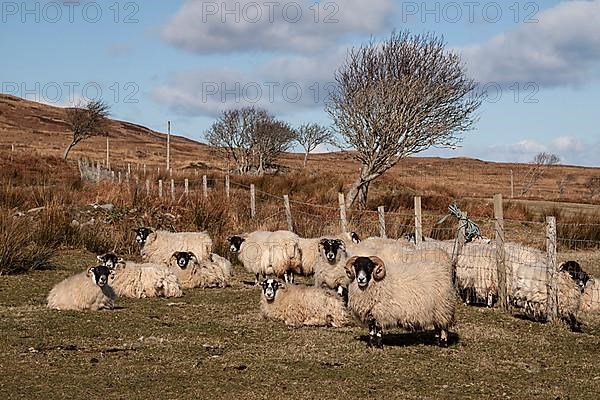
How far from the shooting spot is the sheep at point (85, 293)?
11.1 metres

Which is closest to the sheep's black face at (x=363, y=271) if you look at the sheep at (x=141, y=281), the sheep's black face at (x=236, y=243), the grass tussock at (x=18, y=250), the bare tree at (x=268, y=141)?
the sheep at (x=141, y=281)

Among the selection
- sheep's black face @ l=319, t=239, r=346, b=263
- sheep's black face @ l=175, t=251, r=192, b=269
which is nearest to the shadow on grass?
sheep's black face @ l=319, t=239, r=346, b=263

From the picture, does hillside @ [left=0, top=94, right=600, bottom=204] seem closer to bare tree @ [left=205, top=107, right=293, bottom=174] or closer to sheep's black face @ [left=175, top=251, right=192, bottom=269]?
bare tree @ [left=205, top=107, right=293, bottom=174]

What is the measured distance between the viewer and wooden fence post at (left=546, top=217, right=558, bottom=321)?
1078cm

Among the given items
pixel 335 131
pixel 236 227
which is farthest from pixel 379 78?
pixel 236 227

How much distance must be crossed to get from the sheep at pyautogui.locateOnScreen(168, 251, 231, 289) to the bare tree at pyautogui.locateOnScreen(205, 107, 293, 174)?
50.6 m

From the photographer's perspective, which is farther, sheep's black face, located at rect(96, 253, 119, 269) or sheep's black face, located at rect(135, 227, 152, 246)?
sheep's black face, located at rect(135, 227, 152, 246)

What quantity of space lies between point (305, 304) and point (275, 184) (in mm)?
20416

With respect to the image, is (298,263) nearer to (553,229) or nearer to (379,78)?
(553,229)

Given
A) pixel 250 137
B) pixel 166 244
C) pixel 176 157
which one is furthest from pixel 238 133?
pixel 166 244

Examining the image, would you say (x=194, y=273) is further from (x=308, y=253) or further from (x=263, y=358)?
(x=263, y=358)

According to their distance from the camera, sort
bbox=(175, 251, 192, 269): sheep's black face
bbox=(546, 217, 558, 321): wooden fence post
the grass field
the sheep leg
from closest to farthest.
Result: the grass field
the sheep leg
bbox=(546, 217, 558, 321): wooden fence post
bbox=(175, 251, 192, 269): sheep's black face

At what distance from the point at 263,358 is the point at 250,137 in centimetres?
5871

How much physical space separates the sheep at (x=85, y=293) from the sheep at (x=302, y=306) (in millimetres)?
2446
